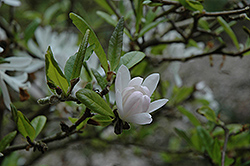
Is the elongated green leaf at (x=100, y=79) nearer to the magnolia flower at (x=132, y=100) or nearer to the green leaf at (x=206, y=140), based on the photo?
the magnolia flower at (x=132, y=100)

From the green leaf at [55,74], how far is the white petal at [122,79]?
0.07 m

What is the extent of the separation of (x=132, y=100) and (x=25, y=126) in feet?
0.61

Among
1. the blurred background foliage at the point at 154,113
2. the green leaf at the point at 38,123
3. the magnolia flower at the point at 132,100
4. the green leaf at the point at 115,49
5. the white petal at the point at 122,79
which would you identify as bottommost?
the blurred background foliage at the point at 154,113

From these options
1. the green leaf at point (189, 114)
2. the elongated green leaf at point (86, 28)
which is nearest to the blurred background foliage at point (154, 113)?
the green leaf at point (189, 114)

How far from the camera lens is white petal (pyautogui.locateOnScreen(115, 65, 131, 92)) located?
0.33 metres

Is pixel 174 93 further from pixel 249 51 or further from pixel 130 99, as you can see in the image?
pixel 130 99

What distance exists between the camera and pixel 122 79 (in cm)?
34

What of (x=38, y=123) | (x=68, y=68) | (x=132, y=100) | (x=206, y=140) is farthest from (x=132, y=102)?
(x=206, y=140)

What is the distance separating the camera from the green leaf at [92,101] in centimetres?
31

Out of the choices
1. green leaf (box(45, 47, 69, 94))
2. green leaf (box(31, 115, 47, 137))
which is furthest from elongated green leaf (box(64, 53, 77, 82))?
green leaf (box(31, 115, 47, 137))

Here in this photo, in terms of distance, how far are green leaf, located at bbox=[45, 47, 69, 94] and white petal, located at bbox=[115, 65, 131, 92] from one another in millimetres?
70

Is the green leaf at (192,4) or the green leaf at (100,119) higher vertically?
the green leaf at (192,4)

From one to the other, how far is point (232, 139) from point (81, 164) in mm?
1125

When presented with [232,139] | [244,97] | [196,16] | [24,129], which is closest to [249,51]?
[196,16]
